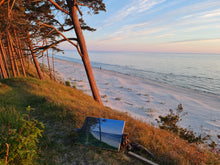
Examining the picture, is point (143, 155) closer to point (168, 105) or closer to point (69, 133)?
point (69, 133)

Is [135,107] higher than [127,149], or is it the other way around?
[127,149]

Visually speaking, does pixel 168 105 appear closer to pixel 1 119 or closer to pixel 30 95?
pixel 30 95

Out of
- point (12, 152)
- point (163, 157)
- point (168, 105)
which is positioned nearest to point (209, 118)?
point (168, 105)

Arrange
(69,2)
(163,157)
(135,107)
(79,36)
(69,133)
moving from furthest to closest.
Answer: (135,107)
(79,36)
(69,2)
(69,133)
(163,157)

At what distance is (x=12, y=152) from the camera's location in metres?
2.22

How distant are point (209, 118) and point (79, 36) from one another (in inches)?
548

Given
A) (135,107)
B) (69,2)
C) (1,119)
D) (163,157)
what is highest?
(69,2)

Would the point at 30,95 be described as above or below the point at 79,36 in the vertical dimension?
below

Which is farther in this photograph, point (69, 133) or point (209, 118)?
point (209, 118)

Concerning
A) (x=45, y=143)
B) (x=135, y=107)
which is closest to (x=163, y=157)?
(x=45, y=143)

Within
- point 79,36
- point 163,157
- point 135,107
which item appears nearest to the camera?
point 163,157

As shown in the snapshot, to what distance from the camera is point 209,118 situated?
12.9m

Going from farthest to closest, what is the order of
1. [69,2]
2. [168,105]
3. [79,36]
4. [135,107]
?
[168,105] → [135,107] → [79,36] → [69,2]

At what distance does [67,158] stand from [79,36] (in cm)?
738
